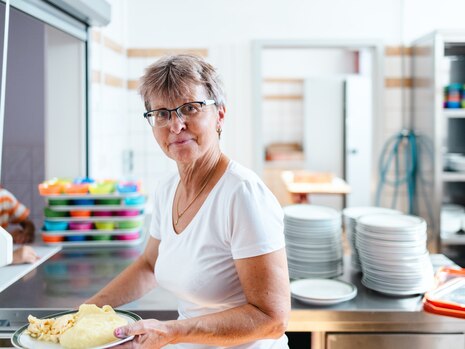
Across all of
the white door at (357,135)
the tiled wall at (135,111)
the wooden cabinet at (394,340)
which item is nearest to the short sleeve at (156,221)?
the wooden cabinet at (394,340)

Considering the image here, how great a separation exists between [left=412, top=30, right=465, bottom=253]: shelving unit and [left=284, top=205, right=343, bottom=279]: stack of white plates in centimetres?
231

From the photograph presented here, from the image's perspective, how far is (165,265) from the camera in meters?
1.40

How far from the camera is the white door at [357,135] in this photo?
699 centimetres

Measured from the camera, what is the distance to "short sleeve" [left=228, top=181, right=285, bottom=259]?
1.22m

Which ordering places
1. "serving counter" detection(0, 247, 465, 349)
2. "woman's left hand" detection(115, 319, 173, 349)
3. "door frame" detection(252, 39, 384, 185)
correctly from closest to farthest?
1. "woman's left hand" detection(115, 319, 173, 349)
2. "serving counter" detection(0, 247, 465, 349)
3. "door frame" detection(252, 39, 384, 185)

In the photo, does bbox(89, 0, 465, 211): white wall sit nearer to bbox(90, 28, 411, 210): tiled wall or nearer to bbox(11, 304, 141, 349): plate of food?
bbox(90, 28, 411, 210): tiled wall

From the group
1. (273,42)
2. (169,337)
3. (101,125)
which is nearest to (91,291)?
(169,337)

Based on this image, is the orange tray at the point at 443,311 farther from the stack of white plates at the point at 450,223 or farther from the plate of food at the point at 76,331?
the stack of white plates at the point at 450,223

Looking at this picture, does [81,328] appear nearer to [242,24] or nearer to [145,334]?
[145,334]

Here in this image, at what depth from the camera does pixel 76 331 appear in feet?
3.96

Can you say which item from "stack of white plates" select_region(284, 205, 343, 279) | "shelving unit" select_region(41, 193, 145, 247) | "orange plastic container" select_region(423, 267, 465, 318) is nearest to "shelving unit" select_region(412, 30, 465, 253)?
"orange plastic container" select_region(423, 267, 465, 318)

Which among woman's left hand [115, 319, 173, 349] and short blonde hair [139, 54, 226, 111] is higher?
short blonde hair [139, 54, 226, 111]

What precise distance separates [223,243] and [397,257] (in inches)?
27.1

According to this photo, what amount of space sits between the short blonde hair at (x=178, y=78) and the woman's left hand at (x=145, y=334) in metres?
0.52
